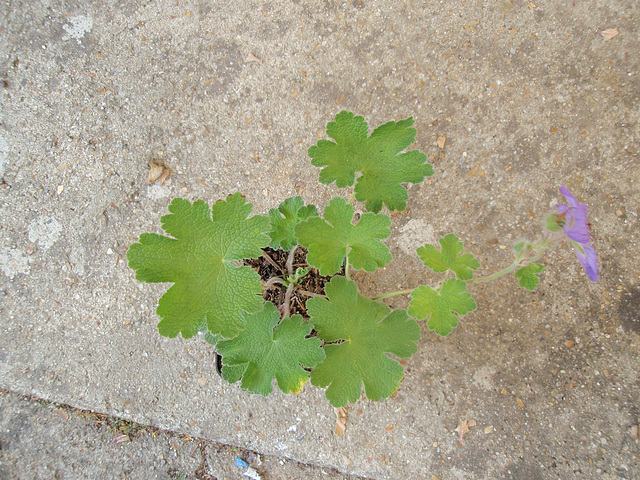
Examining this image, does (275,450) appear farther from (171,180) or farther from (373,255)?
(171,180)

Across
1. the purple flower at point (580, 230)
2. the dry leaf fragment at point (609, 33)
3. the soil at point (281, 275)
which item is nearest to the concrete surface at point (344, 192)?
the dry leaf fragment at point (609, 33)

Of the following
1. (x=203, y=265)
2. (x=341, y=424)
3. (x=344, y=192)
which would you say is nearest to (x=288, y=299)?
(x=203, y=265)

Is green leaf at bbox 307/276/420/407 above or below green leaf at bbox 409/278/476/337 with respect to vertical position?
below

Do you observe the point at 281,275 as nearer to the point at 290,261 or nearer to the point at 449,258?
the point at 290,261

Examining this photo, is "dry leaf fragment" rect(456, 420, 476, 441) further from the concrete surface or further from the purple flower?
the purple flower

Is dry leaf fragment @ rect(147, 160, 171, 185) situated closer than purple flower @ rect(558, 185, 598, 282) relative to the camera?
No

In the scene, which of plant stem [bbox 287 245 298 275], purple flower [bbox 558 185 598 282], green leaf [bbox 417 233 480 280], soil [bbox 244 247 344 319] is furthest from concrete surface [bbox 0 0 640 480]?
purple flower [bbox 558 185 598 282]

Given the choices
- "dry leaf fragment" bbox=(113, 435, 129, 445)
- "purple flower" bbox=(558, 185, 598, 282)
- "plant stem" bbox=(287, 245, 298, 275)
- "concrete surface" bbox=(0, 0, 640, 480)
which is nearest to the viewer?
"purple flower" bbox=(558, 185, 598, 282)

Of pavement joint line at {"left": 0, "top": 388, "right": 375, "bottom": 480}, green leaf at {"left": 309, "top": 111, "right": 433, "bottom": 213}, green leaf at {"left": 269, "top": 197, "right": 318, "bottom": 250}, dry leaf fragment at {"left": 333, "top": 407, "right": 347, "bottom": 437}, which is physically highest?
green leaf at {"left": 309, "top": 111, "right": 433, "bottom": 213}
